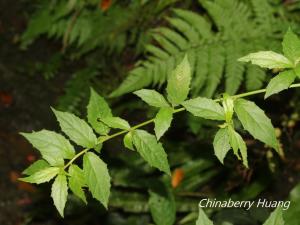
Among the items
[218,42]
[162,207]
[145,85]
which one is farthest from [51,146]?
[218,42]

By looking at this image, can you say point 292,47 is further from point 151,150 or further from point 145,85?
point 145,85

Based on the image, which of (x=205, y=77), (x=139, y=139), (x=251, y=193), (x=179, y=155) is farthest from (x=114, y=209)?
A: (x=139, y=139)

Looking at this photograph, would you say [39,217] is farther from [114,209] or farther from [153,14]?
[153,14]

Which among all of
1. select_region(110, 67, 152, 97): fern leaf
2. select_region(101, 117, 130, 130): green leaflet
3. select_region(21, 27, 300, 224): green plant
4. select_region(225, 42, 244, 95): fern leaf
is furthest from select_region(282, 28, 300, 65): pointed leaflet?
select_region(110, 67, 152, 97): fern leaf

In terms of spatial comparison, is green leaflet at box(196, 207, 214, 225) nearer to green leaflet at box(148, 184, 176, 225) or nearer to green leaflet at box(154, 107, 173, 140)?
green leaflet at box(154, 107, 173, 140)

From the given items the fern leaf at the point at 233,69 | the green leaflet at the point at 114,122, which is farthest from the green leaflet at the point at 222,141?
the fern leaf at the point at 233,69
